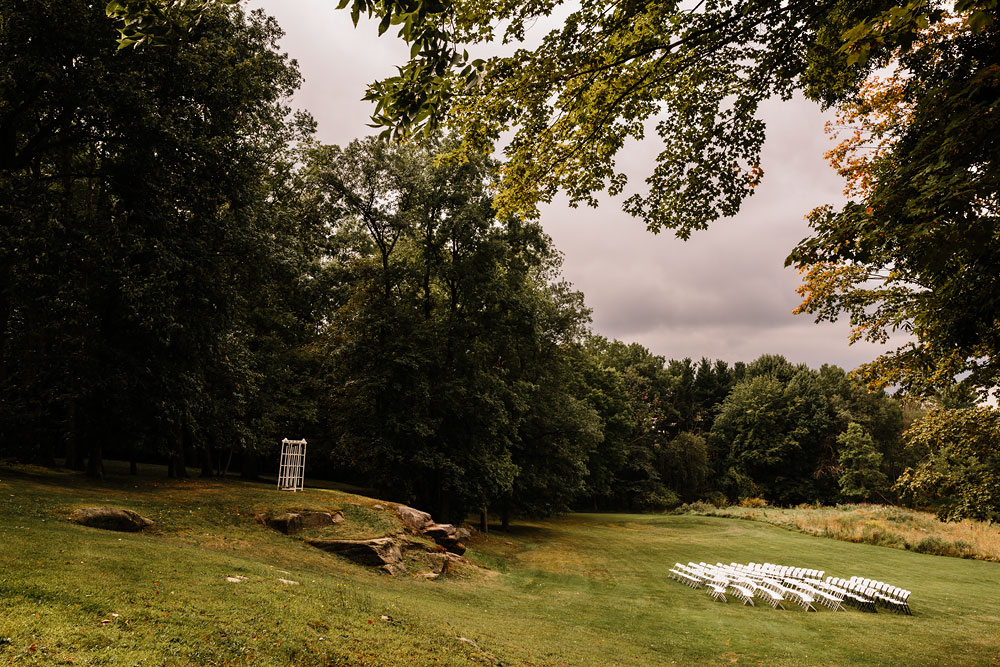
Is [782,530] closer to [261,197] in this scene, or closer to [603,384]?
[603,384]

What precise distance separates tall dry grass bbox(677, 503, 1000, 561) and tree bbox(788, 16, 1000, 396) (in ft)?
65.8

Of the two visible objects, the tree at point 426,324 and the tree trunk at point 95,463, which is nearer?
the tree trunk at point 95,463

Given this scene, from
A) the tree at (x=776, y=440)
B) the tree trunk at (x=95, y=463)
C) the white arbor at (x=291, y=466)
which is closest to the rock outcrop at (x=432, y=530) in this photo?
the white arbor at (x=291, y=466)

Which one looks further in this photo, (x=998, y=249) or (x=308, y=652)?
(x=308, y=652)

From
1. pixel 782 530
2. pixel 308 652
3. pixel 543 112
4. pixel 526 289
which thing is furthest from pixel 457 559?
pixel 782 530

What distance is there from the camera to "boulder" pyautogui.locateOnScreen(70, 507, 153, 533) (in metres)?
11.1

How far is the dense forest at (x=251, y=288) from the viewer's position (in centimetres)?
1398

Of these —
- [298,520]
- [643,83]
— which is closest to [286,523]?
[298,520]

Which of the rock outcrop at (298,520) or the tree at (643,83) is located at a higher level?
the tree at (643,83)

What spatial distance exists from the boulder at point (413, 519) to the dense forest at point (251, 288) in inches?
122

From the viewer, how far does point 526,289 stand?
84.4 ft

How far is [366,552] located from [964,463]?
49.3ft

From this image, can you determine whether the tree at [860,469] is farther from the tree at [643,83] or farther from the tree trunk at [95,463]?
the tree trunk at [95,463]

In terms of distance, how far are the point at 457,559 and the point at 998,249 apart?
16004 millimetres
